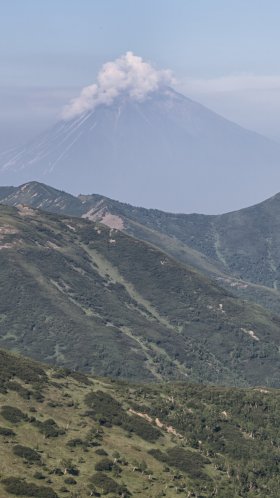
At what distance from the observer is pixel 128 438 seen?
126 metres

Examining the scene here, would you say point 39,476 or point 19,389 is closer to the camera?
point 39,476

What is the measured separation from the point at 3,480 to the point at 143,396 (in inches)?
2412

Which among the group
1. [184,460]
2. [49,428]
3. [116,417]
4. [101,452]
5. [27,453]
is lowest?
[184,460]

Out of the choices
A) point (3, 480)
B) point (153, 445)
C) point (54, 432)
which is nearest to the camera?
point (3, 480)

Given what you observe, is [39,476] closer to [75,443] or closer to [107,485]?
[107,485]

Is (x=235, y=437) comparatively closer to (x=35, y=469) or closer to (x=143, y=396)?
(x=143, y=396)

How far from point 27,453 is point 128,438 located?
83.4ft

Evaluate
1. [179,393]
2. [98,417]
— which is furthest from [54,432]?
[179,393]

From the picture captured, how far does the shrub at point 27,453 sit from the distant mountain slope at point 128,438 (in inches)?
5.0

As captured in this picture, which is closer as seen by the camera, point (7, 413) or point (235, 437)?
point (7, 413)

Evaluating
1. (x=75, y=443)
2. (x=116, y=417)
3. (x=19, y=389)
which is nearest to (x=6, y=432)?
(x=75, y=443)

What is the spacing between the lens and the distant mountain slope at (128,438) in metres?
103

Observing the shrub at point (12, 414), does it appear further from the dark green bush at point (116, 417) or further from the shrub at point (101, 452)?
the dark green bush at point (116, 417)

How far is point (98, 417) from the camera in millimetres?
129125
